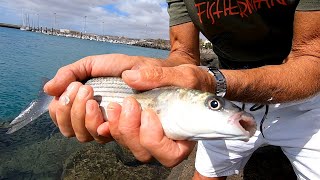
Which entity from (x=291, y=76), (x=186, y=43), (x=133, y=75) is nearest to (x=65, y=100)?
(x=133, y=75)

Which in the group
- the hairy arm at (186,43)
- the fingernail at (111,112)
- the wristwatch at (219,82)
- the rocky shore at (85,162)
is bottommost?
the rocky shore at (85,162)

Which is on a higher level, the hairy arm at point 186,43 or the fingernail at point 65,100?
the hairy arm at point 186,43

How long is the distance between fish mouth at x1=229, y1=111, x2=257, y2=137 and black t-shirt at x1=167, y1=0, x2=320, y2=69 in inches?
64.7

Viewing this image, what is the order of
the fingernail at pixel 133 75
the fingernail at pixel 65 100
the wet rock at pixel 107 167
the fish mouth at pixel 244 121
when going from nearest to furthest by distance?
the fish mouth at pixel 244 121 < the fingernail at pixel 133 75 < the fingernail at pixel 65 100 < the wet rock at pixel 107 167

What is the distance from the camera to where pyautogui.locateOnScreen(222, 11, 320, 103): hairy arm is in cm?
280

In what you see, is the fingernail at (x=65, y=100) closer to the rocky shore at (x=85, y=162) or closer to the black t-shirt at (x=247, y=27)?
the black t-shirt at (x=247, y=27)

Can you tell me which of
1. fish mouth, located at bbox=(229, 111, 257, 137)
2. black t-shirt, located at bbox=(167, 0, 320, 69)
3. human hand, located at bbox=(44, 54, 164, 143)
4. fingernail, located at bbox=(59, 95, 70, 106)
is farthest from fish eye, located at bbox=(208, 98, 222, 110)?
black t-shirt, located at bbox=(167, 0, 320, 69)

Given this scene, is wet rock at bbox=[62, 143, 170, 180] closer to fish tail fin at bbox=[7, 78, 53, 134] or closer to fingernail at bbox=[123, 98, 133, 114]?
fish tail fin at bbox=[7, 78, 53, 134]

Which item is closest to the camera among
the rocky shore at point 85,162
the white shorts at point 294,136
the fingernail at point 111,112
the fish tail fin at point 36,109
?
the fingernail at point 111,112

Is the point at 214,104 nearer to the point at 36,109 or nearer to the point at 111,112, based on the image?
the point at 111,112

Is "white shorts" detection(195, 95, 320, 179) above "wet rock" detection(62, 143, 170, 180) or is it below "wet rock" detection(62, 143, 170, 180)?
above

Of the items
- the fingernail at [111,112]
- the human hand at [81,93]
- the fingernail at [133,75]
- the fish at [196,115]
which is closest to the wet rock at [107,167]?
the human hand at [81,93]

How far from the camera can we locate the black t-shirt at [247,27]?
3617 millimetres

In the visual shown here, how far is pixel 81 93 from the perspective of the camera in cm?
284
